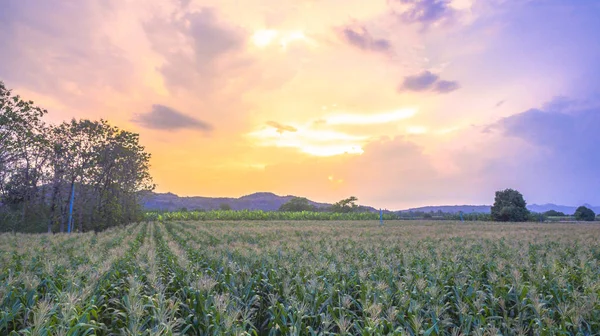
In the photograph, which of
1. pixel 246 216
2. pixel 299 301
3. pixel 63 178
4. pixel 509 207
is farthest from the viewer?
pixel 246 216

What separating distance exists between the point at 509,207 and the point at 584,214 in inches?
842

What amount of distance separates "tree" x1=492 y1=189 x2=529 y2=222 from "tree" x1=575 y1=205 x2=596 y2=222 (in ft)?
54.0

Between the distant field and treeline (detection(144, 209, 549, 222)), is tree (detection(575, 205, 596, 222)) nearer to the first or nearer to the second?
treeline (detection(144, 209, 549, 222))

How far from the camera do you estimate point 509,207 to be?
2491 inches

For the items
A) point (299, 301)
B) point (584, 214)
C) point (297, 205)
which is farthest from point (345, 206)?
point (299, 301)

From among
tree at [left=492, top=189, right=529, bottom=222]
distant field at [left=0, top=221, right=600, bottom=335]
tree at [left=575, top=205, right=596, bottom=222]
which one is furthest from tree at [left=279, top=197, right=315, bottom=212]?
distant field at [left=0, top=221, right=600, bottom=335]

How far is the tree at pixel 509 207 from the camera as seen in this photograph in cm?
6322

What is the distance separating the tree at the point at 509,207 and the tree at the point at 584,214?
1647 cm

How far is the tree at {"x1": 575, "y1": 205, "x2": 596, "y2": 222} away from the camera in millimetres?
70562

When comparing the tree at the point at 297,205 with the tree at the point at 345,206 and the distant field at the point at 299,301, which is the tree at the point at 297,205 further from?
the distant field at the point at 299,301

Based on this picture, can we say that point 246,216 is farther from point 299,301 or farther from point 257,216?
point 299,301

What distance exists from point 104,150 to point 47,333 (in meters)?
41.7

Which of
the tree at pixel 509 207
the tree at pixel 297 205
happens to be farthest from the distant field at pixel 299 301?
the tree at pixel 297 205

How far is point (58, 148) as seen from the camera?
123ft
